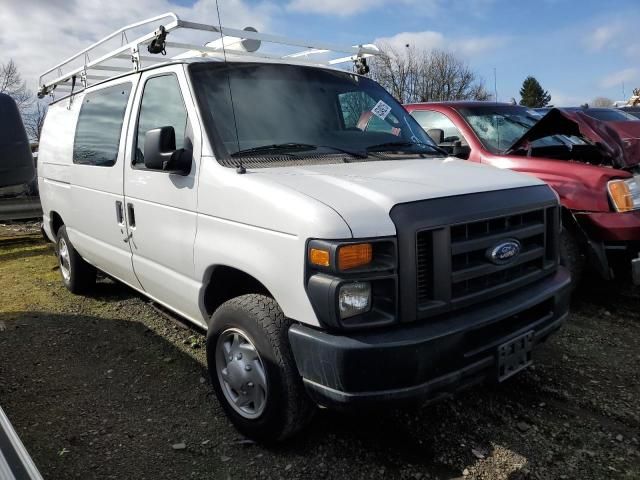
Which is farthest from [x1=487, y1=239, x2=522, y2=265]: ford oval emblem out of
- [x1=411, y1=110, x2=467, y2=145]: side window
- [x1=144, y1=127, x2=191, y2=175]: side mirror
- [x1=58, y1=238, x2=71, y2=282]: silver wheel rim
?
[x1=58, y1=238, x2=71, y2=282]: silver wheel rim

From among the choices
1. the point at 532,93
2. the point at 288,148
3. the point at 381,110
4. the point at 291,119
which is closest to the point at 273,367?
the point at 288,148

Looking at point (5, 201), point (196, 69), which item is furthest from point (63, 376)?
point (5, 201)

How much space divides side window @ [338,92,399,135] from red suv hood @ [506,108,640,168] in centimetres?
187

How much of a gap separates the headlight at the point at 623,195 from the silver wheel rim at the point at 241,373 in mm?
3252

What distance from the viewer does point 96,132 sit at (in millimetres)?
4555

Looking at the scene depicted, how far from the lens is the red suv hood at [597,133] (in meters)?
4.68

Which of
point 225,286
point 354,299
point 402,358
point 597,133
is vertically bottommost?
point 402,358

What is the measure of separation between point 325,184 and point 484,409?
1709 mm

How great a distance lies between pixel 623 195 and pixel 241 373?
3.41 m

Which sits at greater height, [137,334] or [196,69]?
[196,69]

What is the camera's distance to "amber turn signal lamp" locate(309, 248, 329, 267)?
2.29m

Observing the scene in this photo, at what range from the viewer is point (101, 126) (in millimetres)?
4473

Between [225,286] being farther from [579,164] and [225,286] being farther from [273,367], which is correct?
[579,164]

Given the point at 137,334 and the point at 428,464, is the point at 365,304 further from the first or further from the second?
the point at 137,334
